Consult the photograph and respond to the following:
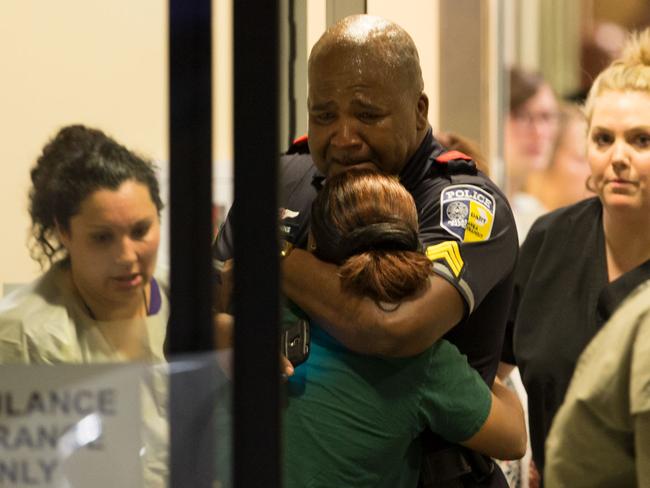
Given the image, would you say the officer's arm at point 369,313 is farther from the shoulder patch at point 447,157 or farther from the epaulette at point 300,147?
the epaulette at point 300,147

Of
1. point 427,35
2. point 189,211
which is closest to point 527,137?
point 427,35

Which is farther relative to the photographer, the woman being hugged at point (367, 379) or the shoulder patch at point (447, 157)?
the shoulder patch at point (447, 157)

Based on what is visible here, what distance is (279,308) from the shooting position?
1219mm

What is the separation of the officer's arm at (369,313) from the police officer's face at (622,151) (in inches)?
37.0

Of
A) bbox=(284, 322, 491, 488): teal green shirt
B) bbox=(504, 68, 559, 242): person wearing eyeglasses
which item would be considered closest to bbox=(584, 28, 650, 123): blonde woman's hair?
bbox=(284, 322, 491, 488): teal green shirt

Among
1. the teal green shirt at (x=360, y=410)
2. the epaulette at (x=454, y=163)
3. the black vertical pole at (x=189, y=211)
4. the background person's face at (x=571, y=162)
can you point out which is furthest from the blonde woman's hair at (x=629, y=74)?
the background person's face at (x=571, y=162)

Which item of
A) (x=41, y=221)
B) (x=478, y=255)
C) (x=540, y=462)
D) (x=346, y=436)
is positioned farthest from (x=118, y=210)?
(x=540, y=462)

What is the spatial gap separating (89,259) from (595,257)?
1.39m

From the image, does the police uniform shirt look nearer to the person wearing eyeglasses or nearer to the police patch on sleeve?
the police patch on sleeve

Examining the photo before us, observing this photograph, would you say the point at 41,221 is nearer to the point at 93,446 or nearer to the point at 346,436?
the point at 93,446

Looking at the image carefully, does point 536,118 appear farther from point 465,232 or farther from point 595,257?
point 465,232

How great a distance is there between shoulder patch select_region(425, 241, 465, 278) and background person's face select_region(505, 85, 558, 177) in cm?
304

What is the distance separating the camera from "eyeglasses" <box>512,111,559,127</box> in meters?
4.74

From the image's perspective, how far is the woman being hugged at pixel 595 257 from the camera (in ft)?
8.11
